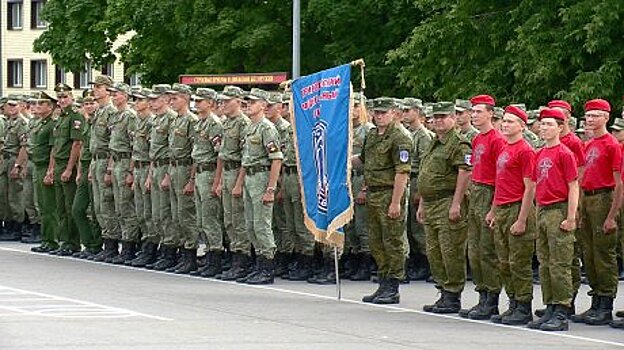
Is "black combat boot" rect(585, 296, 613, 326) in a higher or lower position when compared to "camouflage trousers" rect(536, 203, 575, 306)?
lower

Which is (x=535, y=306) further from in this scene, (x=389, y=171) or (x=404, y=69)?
(x=404, y=69)

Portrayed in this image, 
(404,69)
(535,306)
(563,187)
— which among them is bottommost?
(535,306)

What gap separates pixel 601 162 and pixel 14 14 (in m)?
70.1

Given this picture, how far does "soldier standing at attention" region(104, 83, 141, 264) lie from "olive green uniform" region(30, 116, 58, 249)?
6.06ft

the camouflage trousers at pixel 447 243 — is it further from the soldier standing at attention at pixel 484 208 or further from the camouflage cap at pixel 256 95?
the camouflage cap at pixel 256 95

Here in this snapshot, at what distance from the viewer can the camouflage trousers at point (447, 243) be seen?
1545cm

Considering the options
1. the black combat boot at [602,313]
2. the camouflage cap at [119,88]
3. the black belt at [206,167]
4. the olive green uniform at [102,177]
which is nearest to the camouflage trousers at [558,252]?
the black combat boot at [602,313]

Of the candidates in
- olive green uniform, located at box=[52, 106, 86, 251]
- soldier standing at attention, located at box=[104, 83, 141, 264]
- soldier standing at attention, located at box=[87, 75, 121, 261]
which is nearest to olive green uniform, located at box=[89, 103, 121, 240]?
soldier standing at attention, located at box=[87, 75, 121, 261]

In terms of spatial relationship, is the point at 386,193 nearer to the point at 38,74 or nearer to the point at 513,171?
the point at 513,171

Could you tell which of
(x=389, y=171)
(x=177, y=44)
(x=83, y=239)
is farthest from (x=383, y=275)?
(x=177, y=44)

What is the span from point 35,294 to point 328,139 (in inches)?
135

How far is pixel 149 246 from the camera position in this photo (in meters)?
20.8

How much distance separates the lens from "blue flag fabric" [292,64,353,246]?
653 inches

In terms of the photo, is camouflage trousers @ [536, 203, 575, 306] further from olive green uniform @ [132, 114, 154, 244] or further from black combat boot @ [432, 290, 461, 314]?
olive green uniform @ [132, 114, 154, 244]
